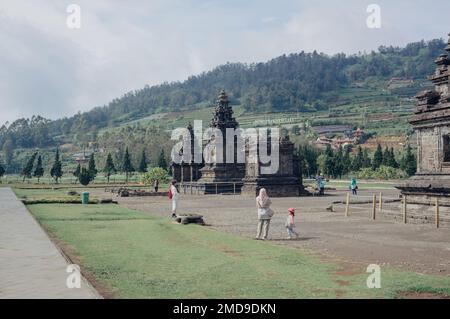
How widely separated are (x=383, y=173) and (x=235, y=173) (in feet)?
110

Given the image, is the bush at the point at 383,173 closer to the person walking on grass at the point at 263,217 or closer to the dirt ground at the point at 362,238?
the dirt ground at the point at 362,238

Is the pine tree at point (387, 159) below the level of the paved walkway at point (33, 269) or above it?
above

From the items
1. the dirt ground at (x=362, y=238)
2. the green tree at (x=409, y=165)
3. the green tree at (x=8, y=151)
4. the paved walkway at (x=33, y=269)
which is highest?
the green tree at (x=8, y=151)

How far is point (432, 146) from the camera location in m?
24.6

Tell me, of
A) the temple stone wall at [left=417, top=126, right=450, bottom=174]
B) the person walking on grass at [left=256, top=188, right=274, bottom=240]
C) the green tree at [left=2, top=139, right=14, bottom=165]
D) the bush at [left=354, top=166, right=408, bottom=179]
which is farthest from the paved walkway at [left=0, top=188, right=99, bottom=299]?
the green tree at [left=2, top=139, right=14, bottom=165]

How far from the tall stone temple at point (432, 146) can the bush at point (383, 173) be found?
56.4 metres

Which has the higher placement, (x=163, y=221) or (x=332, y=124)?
(x=332, y=124)

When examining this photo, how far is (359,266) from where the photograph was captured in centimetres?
1158

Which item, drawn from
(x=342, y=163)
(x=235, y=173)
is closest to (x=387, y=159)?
(x=342, y=163)

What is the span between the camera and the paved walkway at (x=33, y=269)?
28.3ft

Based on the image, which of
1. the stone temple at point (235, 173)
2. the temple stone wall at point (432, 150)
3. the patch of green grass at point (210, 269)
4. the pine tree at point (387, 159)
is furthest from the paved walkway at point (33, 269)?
the pine tree at point (387, 159)

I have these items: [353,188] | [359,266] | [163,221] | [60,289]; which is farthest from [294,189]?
[60,289]
